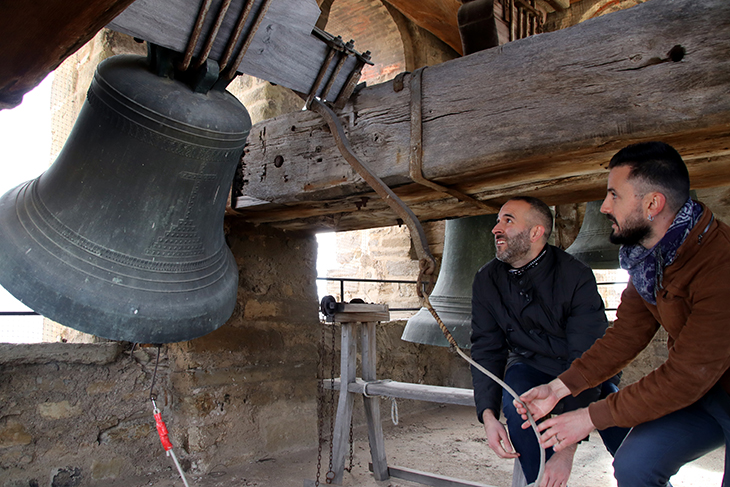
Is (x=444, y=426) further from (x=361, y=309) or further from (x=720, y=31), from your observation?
(x=720, y=31)

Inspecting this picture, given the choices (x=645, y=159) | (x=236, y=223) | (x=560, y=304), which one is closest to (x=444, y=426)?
(x=236, y=223)

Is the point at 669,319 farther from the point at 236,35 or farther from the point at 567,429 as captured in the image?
the point at 236,35

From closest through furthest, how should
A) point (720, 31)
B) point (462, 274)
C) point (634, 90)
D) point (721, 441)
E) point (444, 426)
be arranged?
point (721, 441) < point (720, 31) < point (634, 90) < point (462, 274) < point (444, 426)

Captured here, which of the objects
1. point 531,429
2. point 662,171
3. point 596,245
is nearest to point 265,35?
point 662,171

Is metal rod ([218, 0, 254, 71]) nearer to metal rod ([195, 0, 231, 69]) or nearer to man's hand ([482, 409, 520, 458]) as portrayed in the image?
metal rod ([195, 0, 231, 69])

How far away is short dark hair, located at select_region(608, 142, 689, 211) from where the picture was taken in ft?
4.00

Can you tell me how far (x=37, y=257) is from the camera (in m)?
1.29

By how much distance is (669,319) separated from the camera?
125cm

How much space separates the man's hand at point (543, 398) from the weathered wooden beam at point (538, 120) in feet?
2.25

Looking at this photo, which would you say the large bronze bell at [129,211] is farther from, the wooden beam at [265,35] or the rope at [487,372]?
the rope at [487,372]

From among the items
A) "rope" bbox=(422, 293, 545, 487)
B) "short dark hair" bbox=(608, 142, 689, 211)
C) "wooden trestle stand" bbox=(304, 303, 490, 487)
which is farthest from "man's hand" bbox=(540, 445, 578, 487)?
"wooden trestle stand" bbox=(304, 303, 490, 487)

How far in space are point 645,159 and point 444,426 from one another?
3.43 metres

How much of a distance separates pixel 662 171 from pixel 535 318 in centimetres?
67

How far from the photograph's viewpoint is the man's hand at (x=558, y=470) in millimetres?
1417
